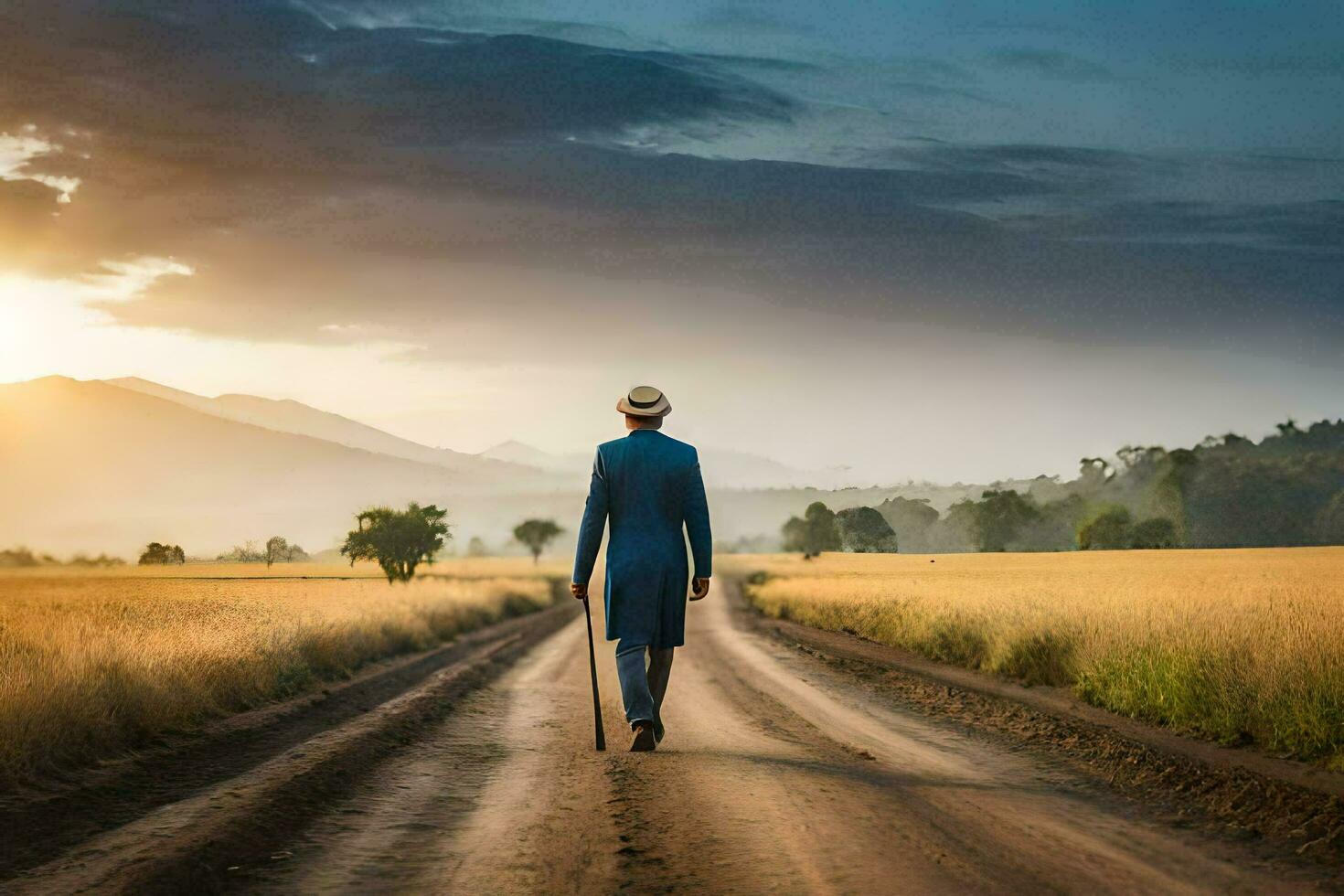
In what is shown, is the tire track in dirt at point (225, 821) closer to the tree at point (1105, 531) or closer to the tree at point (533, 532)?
the tree at point (1105, 531)

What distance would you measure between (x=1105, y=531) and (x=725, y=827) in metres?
108

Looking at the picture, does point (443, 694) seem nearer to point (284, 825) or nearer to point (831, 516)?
point (284, 825)

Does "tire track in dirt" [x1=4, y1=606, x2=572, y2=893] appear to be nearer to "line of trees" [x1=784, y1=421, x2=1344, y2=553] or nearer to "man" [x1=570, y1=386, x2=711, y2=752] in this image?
"man" [x1=570, y1=386, x2=711, y2=752]

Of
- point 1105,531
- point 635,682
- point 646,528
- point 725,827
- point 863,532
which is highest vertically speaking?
point 863,532

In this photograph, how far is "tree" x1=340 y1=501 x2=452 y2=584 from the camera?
239ft

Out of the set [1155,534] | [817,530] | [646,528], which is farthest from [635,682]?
[817,530]

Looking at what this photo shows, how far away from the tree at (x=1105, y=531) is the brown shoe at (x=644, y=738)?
339 ft

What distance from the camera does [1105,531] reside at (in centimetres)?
10644

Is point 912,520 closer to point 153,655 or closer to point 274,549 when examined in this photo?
point 274,549

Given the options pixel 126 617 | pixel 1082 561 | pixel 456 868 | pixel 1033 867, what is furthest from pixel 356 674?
pixel 1082 561

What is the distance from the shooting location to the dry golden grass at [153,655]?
9773 millimetres

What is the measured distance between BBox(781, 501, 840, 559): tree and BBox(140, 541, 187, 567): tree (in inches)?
2697

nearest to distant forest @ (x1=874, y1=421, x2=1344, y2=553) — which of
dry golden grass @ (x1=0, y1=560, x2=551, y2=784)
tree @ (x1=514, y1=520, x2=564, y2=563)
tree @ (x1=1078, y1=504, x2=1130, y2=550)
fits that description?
tree @ (x1=1078, y1=504, x2=1130, y2=550)

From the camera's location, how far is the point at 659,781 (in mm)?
7902
